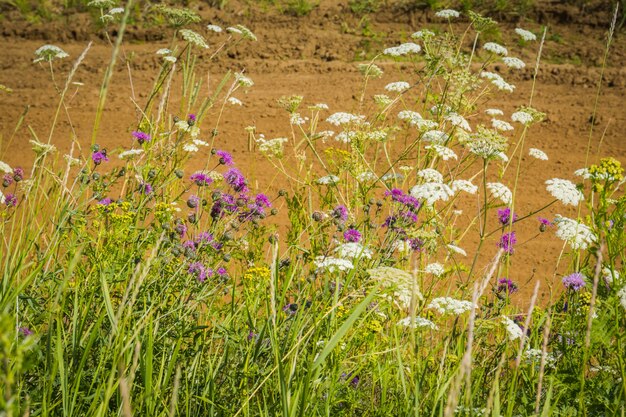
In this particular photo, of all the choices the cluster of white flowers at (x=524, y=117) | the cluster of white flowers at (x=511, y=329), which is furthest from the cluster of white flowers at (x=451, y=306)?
the cluster of white flowers at (x=524, y=117)

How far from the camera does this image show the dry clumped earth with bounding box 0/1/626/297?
606 centimetres

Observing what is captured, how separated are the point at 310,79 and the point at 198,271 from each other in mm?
6036

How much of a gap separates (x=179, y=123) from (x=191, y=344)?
1063 mm

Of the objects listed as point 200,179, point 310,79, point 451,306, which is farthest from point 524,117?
point 310,79

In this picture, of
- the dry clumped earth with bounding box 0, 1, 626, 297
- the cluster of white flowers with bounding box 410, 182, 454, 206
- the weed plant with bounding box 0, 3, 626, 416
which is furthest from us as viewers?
the dry clumped earth with bounding box 0, 1, 626, 297

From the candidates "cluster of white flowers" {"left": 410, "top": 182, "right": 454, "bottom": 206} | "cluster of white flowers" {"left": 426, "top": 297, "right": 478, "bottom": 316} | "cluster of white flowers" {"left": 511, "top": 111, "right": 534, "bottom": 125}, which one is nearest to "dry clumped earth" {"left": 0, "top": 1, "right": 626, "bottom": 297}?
"cluster of white flowers" {"left": 511, "top": 111, "right": 534, "bottom": 125}

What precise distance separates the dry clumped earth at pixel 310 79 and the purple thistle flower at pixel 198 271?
203 cm

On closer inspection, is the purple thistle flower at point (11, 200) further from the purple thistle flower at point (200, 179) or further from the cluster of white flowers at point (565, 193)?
the cluster of white flowers at point (565, 193)

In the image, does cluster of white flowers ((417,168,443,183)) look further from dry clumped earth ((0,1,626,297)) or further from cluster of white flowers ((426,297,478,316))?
dry clumped earth ((0,1,626,297))

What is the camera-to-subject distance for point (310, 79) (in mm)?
8117

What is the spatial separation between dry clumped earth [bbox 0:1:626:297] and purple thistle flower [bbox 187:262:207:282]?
2.03m

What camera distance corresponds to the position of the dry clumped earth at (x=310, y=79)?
19.9 feet

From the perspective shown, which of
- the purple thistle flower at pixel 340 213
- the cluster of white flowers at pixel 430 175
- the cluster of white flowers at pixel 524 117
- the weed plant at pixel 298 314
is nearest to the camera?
the weed plant at pixel 298 314

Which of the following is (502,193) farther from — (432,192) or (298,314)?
(298,314)
